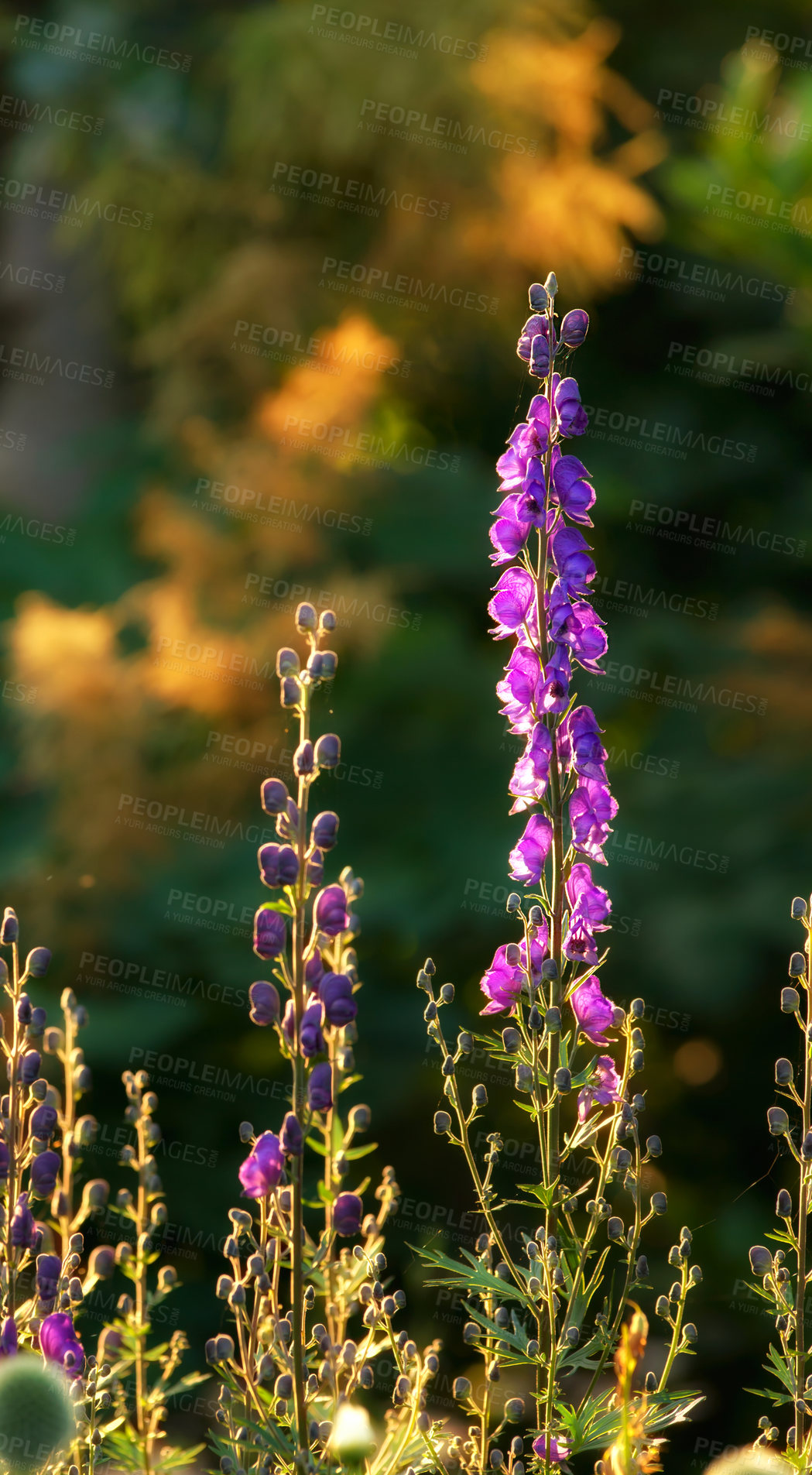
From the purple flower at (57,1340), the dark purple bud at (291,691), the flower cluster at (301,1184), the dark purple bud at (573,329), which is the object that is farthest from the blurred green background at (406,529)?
the dark purple bud at (573,329)

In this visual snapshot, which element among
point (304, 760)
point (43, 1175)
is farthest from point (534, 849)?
point (43, 1175)

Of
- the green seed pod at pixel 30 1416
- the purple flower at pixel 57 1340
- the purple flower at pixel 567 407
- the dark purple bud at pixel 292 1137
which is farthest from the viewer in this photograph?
the purple flower at pixel 567 407

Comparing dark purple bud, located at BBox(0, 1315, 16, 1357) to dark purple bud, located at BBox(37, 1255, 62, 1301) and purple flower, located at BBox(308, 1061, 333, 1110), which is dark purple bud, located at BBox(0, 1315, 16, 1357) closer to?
dark purple bud, located at BBox(37, 1255, 62, 1301)

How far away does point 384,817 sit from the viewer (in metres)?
5.18

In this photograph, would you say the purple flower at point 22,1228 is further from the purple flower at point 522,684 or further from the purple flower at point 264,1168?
the purple flower at point 522,684

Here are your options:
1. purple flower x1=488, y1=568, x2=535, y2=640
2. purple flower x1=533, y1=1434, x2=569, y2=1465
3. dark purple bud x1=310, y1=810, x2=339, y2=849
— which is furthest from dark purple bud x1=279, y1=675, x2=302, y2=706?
purple flower x1=533, y1=1434, x2=569, y2=1465

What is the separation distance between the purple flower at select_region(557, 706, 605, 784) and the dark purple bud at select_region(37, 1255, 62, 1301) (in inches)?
28.3

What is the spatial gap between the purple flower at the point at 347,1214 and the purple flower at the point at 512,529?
0.66 m

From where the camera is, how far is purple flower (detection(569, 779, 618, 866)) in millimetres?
1309

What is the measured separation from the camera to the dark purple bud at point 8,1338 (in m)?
1.19

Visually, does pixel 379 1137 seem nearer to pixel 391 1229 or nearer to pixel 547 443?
pixel 391 1229

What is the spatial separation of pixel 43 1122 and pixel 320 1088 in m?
0.32

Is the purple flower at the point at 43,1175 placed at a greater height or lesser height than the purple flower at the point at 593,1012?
lesser

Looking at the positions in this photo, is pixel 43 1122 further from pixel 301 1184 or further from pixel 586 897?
pixel 586 897
